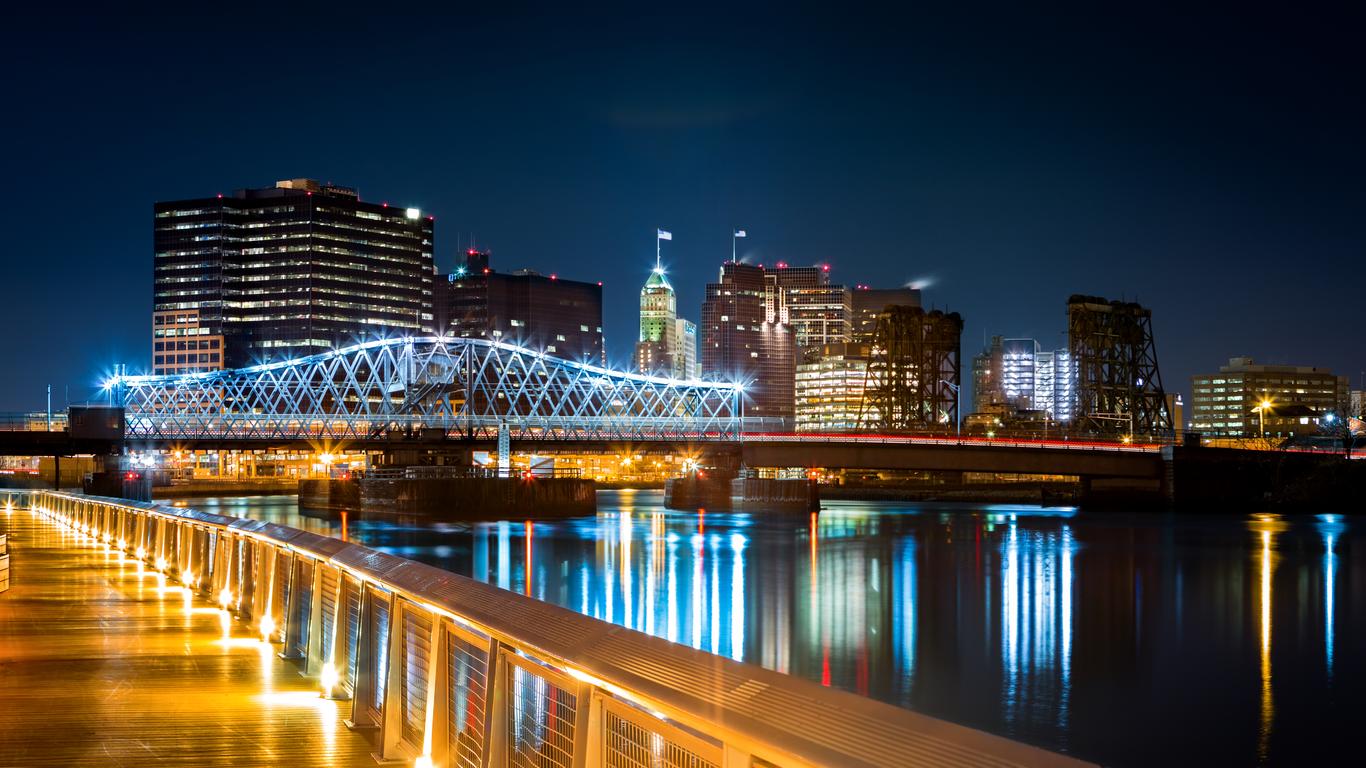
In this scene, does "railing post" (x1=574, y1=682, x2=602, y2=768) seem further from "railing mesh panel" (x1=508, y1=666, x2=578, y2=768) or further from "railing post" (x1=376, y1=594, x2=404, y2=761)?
"railing post" (x1=376, y1=594, x2=404, y2=761)

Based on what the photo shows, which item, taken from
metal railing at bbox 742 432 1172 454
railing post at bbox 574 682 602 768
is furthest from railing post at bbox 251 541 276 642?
metal railing at bbox 742 432 1172 454

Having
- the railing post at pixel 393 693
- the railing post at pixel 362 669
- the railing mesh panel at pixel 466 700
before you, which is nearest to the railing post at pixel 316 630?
the railing post at pixel 362 669

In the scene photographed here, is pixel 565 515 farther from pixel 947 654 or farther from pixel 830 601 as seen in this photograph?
pixel 947 654

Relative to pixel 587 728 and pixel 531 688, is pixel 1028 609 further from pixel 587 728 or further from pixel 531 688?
pixel 587 728

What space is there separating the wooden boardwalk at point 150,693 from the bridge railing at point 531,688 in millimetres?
440

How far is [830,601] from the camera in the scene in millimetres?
50469

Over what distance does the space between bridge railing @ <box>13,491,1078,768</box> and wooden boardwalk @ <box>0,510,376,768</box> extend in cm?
44

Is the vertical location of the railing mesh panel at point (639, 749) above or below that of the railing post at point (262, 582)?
above

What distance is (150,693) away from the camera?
11.4 m

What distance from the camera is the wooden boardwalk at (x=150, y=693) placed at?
9.12m

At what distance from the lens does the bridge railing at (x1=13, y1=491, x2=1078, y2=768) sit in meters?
4.32

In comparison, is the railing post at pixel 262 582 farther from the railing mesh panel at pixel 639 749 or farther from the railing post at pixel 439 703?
the railing mesh panel at pixel 639 749

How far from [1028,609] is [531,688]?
42.4 metres

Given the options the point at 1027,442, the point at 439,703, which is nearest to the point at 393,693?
the point at 439,703
